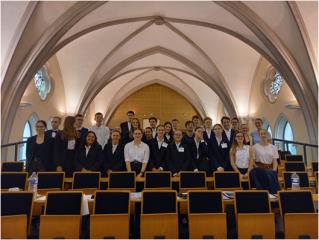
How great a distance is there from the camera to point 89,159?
525 cm

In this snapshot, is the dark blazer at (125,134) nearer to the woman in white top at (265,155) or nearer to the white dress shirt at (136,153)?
the white dress shirt at (136,153)

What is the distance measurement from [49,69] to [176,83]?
340 inches

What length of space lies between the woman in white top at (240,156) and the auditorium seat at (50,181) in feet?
9.85

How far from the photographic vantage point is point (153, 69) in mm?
16297

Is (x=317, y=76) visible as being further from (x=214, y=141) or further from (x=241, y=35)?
(x=214, y=141)

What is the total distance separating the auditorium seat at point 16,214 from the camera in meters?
3.16

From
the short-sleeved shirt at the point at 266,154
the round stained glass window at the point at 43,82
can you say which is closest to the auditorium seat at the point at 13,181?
the short-sleeved shirt at the point at 266,154

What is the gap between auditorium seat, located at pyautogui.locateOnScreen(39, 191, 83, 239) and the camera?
3234 millimetres

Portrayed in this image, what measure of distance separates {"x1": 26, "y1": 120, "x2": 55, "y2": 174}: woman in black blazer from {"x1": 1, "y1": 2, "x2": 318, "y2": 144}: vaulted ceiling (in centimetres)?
255

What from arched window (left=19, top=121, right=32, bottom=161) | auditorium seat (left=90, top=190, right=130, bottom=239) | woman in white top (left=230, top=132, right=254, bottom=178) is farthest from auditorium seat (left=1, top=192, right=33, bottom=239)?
arched window (left=19, top=121, right=32, bottom=161)

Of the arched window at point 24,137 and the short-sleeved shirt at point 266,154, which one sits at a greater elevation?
the arched window at point 24,137

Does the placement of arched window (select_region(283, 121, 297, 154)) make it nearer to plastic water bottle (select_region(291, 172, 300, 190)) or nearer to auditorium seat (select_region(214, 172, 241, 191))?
plastic water bottle (select_region(291, 172, 300, 190))

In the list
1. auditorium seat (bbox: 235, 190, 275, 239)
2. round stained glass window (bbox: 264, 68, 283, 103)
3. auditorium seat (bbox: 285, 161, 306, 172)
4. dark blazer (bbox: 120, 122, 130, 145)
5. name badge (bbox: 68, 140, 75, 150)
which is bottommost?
auditorium seat (bbox: 235, 190, 275, 239)

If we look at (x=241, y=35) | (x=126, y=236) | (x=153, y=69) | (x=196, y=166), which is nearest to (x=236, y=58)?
(x=241, y=35)
